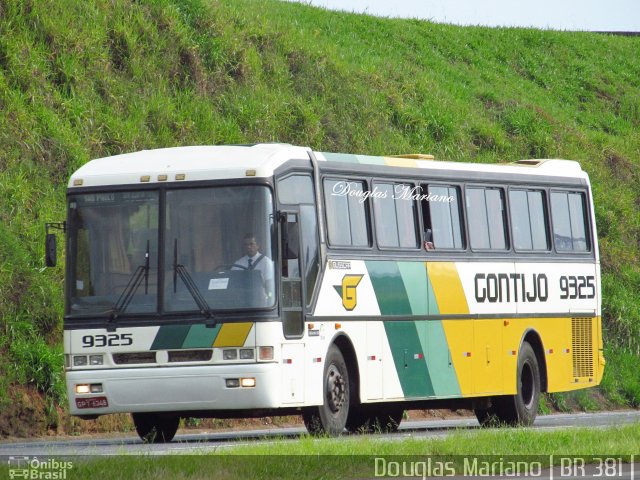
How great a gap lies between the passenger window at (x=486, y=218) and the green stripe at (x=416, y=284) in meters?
1.54

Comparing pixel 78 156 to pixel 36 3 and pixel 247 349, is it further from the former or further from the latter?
pixel 247 349

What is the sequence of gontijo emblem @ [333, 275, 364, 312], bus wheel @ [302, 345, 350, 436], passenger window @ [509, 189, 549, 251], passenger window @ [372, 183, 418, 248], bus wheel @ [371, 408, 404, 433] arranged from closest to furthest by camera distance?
bus wheel @ [302, 345, 350, 436] < gontijo emblem @ [333, 275, 364, 312] < passenger window @ [372, 183, 418, 248] < bus wheel @ [371, 408, 404, 433] < passenger window @ [509, 189, 549, 251]

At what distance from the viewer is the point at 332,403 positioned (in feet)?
60.2

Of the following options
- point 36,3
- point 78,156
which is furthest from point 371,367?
point 36,3

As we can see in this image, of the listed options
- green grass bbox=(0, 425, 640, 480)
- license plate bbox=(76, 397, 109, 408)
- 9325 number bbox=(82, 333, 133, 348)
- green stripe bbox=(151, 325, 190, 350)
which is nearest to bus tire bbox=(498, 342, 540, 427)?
green grass bbox=(0, 425, 640, 480)

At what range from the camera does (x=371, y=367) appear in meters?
19.2

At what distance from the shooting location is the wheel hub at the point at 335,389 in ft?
60.0

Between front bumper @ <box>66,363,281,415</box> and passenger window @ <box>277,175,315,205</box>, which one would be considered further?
passenger window @ <box>277,175,315,205</box>

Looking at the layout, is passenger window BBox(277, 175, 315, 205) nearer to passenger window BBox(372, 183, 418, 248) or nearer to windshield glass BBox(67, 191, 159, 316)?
windshield glass BBox(67, 191, 159, 316)

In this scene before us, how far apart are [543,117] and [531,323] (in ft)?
75.3

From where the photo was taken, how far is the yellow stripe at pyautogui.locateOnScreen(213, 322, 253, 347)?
1706 centimetres

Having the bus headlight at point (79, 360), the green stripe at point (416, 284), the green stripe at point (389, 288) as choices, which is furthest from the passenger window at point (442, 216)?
the bus headlight at point (79, 360)

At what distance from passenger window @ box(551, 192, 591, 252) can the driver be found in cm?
764

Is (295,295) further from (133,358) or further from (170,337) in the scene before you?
(133,358)
